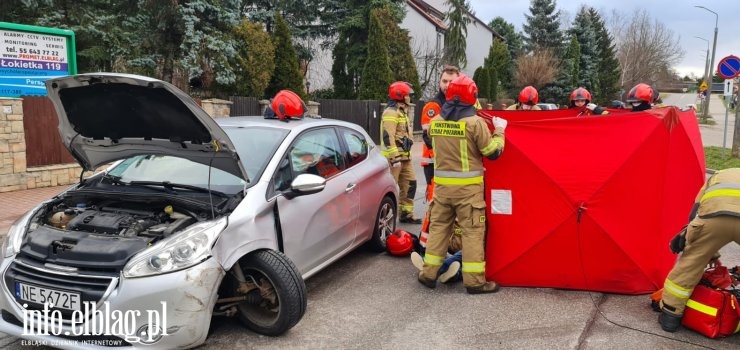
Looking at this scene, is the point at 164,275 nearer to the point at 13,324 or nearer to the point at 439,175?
the point at 13,324

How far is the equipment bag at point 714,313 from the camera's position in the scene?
3.81 metres

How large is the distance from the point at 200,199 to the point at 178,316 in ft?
2.81

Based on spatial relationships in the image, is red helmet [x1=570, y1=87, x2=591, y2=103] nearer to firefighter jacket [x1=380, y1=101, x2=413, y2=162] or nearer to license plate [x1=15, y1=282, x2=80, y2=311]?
firefighter jacket [x1=380, y1=101, x2=413, y2=162]

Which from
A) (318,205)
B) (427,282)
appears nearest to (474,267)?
(427,282)

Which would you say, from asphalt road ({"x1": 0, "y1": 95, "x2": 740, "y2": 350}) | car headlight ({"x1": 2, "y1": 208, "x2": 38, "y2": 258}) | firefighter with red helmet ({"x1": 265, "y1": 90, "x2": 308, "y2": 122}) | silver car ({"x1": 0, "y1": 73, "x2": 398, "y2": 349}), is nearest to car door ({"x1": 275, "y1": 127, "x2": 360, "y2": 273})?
silver car ({"x1": 0, "y1": 73, "x2": 398, "y2": 349})

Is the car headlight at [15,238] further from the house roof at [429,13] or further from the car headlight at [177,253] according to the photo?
the house roof at [429,13]

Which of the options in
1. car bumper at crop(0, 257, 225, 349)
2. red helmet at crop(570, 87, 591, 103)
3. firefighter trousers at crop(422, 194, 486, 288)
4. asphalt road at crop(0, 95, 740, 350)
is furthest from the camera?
red helmet at crop(570, 87, 591, 103)

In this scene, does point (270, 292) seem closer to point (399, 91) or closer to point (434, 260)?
point (434, 260)

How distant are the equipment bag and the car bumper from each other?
11.0ft

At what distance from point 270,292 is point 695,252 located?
2.98 m

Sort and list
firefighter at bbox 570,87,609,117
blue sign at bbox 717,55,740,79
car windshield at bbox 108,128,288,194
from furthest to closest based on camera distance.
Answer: blue sign at bbox 717,55,740,79 → firefighter at bbox 570,87,609,117 → car windshield at bbox 108,128,288,194

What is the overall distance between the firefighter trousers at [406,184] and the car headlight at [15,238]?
441cm

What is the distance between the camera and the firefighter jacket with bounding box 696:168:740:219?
3.58 meters

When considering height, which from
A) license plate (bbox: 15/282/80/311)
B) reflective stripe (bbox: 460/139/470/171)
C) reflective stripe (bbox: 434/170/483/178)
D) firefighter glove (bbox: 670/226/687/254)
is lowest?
license plate (bbox: 15/282/80/311)
